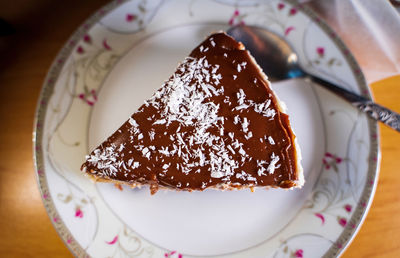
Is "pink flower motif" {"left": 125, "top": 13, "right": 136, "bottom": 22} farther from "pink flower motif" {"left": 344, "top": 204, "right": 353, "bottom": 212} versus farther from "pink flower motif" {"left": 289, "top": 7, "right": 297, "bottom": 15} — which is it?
"pink flower motif" {"left": 344, "top": 204, "right": 353, "bottom": 212}

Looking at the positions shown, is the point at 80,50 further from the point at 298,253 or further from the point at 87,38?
the point at 298,253

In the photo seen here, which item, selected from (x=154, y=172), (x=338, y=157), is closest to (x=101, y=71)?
(x=154, y=172)

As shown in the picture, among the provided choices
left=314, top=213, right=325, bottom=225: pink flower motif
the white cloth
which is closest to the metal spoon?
the white cloth

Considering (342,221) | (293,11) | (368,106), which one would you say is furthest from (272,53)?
(342,221)

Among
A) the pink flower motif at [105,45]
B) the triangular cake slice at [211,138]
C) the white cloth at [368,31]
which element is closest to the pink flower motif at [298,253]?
the triangular cake slice at [211,138]

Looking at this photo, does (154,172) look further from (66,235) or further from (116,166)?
(66,235)

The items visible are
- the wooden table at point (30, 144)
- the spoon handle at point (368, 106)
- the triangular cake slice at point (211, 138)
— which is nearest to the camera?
the triangular cake slice at point (211, 138)

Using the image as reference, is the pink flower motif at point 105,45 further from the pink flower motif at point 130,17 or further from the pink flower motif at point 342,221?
the pink flower motif at point 342,221
